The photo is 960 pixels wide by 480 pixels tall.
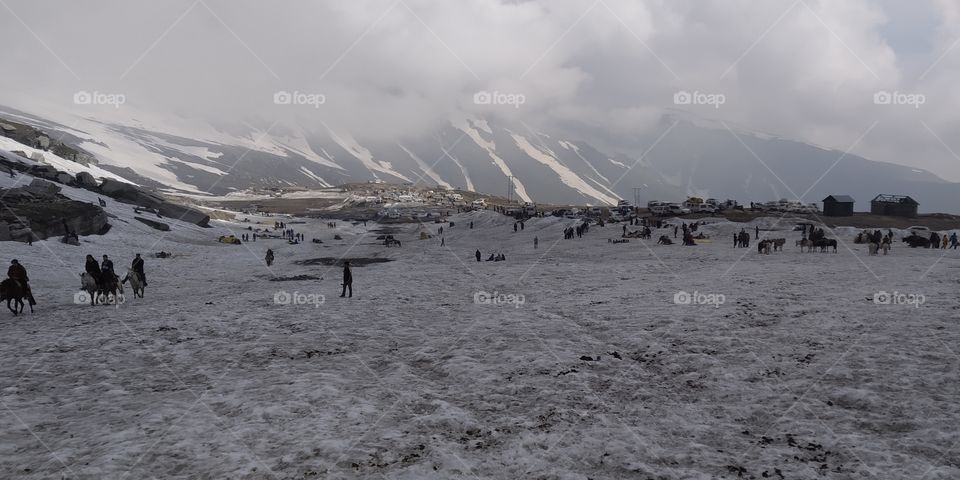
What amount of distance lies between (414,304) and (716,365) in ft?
44.8

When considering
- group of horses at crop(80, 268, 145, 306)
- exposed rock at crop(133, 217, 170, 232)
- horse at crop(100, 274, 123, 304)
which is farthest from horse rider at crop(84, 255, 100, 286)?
exposed rock at crop(133, 217, 170, 232)

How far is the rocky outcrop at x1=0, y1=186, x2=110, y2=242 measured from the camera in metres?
35.2

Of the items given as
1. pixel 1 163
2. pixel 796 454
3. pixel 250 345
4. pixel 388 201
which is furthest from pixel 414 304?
pixel 388 201

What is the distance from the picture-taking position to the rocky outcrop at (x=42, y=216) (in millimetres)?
35156

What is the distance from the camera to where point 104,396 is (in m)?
11.0

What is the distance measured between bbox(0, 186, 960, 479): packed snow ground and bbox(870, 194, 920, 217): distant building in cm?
8362

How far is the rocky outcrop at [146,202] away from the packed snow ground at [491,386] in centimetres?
5153

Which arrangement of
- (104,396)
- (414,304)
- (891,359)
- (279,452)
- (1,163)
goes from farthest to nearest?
(1,163) → (414,304) → (891,359) → (104,396) → (279,452)

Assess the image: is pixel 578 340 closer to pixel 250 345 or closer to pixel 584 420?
pixel 584 420

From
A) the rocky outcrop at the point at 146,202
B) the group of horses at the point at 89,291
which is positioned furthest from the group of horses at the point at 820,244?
the rocky outcrop at the point at 146,202

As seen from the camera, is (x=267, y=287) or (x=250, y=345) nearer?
(x=250, y=345)

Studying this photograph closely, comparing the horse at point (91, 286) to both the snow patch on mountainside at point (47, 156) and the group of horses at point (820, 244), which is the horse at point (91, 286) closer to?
the group of horses at point (820, 244)

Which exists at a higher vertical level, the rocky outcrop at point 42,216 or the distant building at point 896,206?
the distant building at point 896,206

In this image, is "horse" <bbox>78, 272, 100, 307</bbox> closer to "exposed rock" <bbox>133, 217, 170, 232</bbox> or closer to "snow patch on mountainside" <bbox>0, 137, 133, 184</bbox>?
"exposed rock" <bbox>133, 217, 170, 232</bbox>
